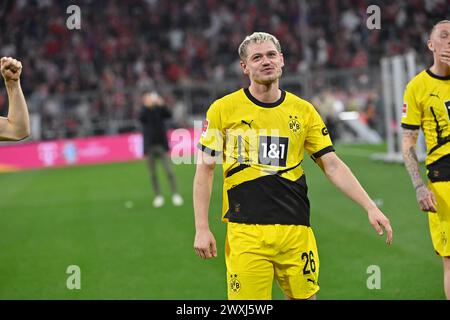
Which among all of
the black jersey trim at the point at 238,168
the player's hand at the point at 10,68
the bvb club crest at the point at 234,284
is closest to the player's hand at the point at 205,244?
the bvb club crest at the point at 234,284

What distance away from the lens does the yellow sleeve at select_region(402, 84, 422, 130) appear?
6266 millimetres

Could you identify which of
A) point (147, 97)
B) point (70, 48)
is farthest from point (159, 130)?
point (70, 48)

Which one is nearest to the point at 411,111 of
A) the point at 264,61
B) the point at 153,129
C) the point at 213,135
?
the point at 264,61

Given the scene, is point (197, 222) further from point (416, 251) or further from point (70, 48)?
point (70, 48)

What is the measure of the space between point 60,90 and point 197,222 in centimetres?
2715

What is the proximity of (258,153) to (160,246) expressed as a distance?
21.7 feet

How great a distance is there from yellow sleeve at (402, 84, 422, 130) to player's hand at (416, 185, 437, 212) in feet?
1.73

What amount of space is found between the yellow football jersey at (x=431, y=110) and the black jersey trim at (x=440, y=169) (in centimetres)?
Result: 3

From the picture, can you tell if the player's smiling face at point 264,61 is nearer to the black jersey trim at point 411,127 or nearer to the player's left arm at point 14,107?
the player's left arm at point 14,107

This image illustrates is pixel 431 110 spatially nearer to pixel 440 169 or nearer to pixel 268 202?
pixel 440 169

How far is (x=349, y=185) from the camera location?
523 cm

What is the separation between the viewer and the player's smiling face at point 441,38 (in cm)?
596

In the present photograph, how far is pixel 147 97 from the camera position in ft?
50.4

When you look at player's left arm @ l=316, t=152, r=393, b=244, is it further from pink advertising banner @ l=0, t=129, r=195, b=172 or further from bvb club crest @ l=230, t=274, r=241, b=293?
pink advertising banner @ l=0, t=129, r=195, b=172
